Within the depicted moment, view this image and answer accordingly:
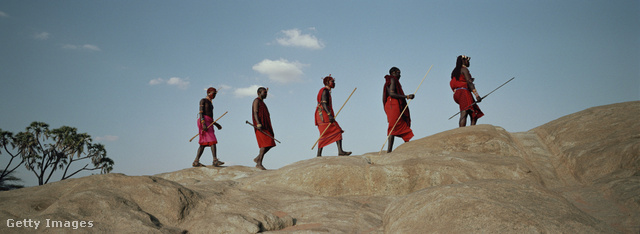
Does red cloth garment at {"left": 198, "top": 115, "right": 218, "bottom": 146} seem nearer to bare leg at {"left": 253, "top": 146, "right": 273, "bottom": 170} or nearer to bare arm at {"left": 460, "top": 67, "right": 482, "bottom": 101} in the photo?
bare leg at {"left": 253, "top": 146, "right": 273, "bottom": 170}

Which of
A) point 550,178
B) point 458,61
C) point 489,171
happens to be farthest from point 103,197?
point 458,61

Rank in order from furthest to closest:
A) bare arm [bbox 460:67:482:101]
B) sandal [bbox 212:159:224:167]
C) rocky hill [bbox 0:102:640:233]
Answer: sandal [bbox 212:159:224:167]
bare arm [bbox 460:67:482:101]
rocky hill [bbox 0:102:640:233]

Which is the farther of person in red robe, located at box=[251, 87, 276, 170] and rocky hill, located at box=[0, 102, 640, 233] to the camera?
person in red robe, located at box=[251, 87, 276, 170]

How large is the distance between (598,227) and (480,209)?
1118mm

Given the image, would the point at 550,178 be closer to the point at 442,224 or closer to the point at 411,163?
the point at 411,163

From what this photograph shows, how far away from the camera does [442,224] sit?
357 centimetres

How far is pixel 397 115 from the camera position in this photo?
11.0 m

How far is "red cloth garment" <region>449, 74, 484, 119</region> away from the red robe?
1.44 meters

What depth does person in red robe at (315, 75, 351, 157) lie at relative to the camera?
38.9 ft

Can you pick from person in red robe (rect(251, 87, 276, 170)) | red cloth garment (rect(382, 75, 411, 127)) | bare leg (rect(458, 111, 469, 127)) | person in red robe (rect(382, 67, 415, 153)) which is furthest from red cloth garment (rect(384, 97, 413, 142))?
person in red robe (rect(251, 87, 276, 170))

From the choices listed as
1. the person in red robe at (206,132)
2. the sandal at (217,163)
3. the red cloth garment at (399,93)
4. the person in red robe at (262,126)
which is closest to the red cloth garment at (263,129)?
the person in red robe at (262,126)

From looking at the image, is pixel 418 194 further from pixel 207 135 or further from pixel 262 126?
pixel 207 135

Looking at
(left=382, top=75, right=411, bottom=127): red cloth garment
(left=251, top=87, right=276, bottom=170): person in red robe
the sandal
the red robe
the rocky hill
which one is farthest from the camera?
the sandal

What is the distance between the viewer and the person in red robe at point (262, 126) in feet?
39.4
